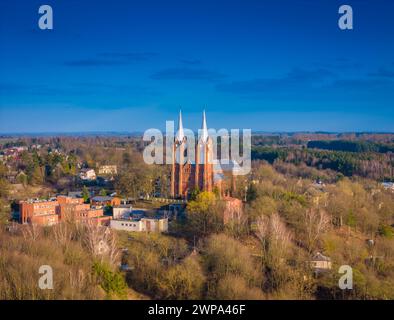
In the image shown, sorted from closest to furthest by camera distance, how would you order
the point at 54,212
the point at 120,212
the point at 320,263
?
the point at 320,263, the point at 120,212, the point at 54,212

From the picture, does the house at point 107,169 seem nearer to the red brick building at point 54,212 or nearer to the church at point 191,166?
the church at point 191,166

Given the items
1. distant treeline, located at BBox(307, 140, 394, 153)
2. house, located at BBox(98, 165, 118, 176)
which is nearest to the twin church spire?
house, located at BBox(98, 165, 118, 176)

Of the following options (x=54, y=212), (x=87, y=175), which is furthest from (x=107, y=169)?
(x=54, y=212)

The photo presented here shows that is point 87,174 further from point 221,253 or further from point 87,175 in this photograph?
point 221,253

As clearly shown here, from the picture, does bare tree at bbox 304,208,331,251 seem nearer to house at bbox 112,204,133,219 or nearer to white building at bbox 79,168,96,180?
house at bbox 112,204,133,219

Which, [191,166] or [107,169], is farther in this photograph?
[107,169]

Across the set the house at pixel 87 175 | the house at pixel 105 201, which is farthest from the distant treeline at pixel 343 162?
the house at pixel 105 201

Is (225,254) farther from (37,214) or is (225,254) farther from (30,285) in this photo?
(37,214)
